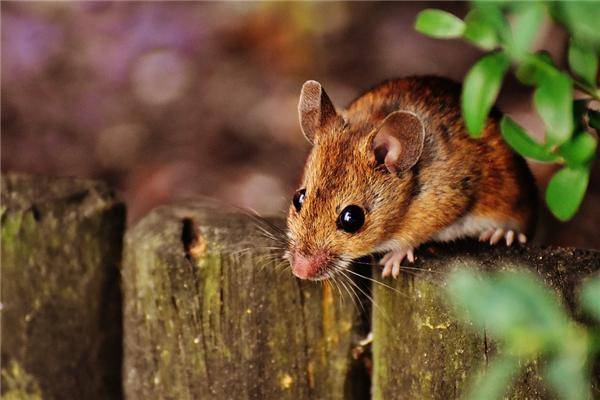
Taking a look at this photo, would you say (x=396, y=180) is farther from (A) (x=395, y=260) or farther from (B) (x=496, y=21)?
(B) (x=496, y=21)

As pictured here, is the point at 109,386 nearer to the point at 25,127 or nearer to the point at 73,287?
the point at 73,287

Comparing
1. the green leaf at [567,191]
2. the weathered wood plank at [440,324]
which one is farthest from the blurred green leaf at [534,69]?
the weathered wood plank at [440,324]

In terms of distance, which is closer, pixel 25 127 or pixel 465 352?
pixel 465 352

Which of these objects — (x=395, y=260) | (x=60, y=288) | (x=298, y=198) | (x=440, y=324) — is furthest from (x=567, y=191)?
(x=60, y=288)

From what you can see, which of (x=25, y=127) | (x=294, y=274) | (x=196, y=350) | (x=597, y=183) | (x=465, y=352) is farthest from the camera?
(x=25, y=127)

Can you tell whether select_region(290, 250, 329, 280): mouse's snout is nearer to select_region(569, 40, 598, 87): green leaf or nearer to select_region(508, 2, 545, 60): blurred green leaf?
select_region(569, 40, 598, 87): green leaf

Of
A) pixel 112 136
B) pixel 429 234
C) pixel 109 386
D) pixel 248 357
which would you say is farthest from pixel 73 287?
pixel 112 136

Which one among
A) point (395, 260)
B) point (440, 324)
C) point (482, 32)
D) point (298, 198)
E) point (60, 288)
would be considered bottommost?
point (60, 288)
